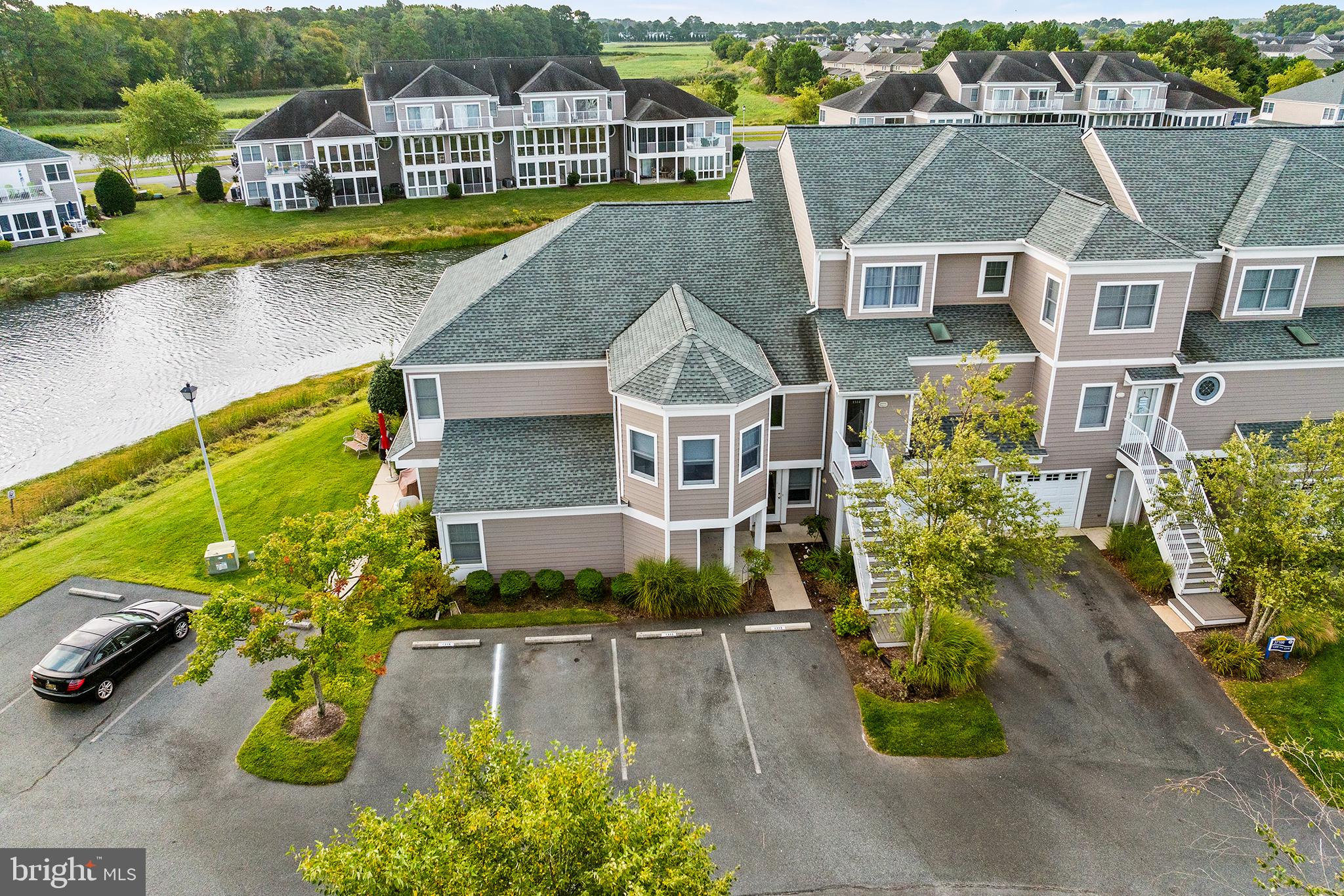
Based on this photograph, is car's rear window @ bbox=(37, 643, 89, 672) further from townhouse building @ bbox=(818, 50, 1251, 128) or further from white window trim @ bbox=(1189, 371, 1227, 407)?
townhouse building @ bbox=(818, 50, 1251, 128)

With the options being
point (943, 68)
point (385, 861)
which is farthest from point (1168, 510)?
point (943, 68)

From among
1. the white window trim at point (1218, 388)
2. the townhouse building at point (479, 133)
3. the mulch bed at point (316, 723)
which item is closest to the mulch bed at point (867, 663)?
the mulch bed at point (316, 723)

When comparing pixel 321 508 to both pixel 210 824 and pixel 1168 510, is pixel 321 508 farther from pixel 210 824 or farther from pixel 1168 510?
pixel 1168 510

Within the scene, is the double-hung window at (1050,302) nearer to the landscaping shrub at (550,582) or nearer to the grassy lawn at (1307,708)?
the grassy lawn at (1307,708)

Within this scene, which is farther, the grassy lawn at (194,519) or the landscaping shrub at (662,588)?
the grassy lawn at (194,519)

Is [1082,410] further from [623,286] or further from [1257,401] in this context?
[623,286]

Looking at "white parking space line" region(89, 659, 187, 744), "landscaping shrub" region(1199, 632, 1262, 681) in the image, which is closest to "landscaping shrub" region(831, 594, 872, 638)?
"landscaping shrub" region(1199, 632, 1262, 681)
